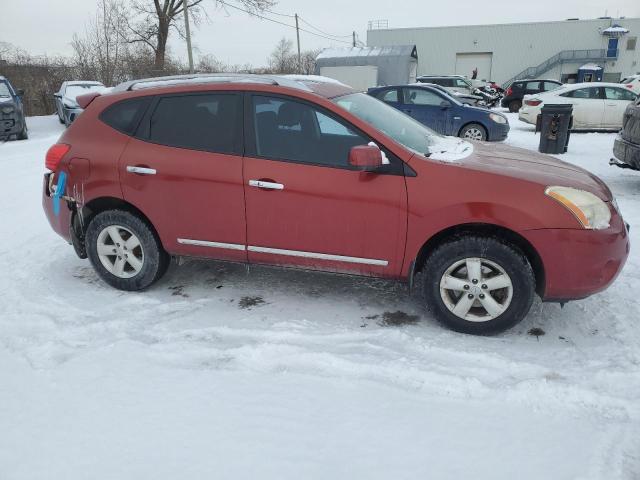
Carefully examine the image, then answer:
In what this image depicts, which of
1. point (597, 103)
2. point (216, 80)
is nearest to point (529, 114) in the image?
point (597, 103)

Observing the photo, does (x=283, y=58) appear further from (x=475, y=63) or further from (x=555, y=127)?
(x=555, y=127)

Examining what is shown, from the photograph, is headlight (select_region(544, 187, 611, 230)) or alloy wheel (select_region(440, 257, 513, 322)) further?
alloy wheel (select_region(440, 257, 513, 322))

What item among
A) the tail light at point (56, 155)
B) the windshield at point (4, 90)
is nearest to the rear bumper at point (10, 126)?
the windshield at point (4, 90)

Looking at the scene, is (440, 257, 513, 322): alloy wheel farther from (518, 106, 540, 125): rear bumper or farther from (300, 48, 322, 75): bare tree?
(300, 48, 322, 75): bare tree

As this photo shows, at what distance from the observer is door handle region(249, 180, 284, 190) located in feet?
11.5

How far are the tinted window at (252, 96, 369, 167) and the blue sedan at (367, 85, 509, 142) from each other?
889 centimetres

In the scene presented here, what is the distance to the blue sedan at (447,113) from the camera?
11.7 metres

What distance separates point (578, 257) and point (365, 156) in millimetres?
1487

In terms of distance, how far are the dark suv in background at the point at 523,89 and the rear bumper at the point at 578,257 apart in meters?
20.5

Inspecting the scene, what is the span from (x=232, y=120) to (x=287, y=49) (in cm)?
6966

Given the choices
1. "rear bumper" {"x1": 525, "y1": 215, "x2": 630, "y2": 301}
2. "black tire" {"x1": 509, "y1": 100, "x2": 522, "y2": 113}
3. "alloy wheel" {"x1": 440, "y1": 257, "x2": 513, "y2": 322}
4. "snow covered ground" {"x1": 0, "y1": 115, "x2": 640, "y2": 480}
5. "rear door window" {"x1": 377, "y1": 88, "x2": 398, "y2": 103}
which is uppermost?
"rear door window" {"x1": 377, "y1": 88, "x2": 398, "y2": 103}

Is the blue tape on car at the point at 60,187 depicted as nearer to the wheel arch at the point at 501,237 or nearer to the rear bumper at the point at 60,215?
the rear bumper at the point at 60,215

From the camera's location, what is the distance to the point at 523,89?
2170 cm

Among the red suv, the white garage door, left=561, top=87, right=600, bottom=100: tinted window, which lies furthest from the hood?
the white garage door
